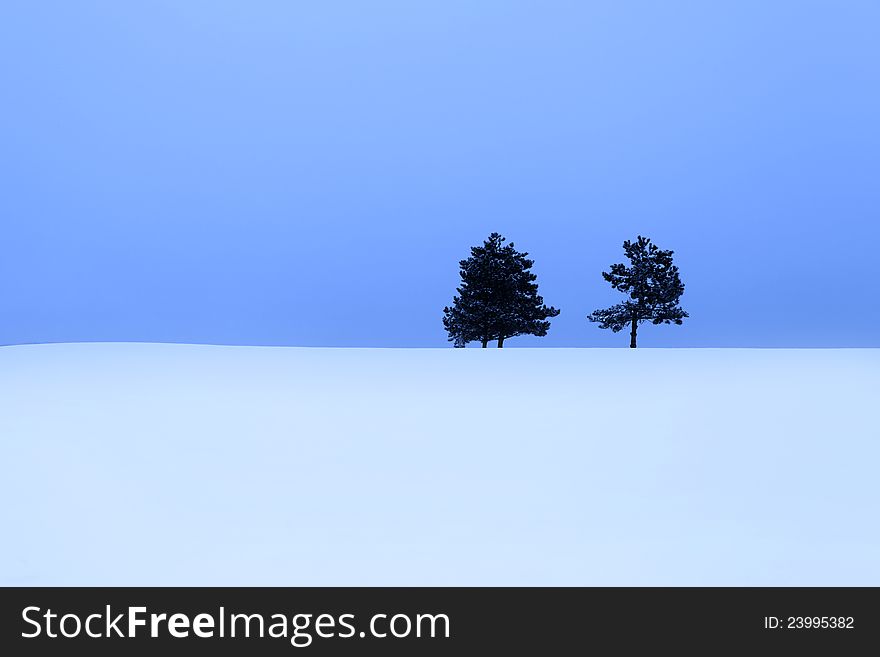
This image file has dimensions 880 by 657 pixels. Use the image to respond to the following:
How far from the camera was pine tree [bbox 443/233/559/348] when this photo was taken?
29.2m

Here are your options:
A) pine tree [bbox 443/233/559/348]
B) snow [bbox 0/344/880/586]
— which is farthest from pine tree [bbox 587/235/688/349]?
snow [bbox 0/344/880/586]

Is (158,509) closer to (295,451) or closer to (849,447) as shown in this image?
(295,451)

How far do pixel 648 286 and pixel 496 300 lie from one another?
6453 mm

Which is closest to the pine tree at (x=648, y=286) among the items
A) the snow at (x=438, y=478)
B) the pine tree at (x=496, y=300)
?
the pine tree at (x=496, y=300)

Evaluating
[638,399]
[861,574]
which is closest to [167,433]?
[638,399]

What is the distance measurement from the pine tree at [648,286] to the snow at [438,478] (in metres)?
11.9

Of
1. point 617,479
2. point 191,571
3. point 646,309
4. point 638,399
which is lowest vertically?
point 191,571

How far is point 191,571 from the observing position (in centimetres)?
598

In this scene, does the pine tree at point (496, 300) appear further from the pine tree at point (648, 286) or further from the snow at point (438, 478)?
the snow at point (438, 478)

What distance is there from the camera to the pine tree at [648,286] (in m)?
25.7

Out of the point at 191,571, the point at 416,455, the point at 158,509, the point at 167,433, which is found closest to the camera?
the point at 191,571

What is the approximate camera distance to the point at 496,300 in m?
29.4

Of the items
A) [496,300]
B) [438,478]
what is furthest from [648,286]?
[438,478]

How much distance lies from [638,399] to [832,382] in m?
4.34
